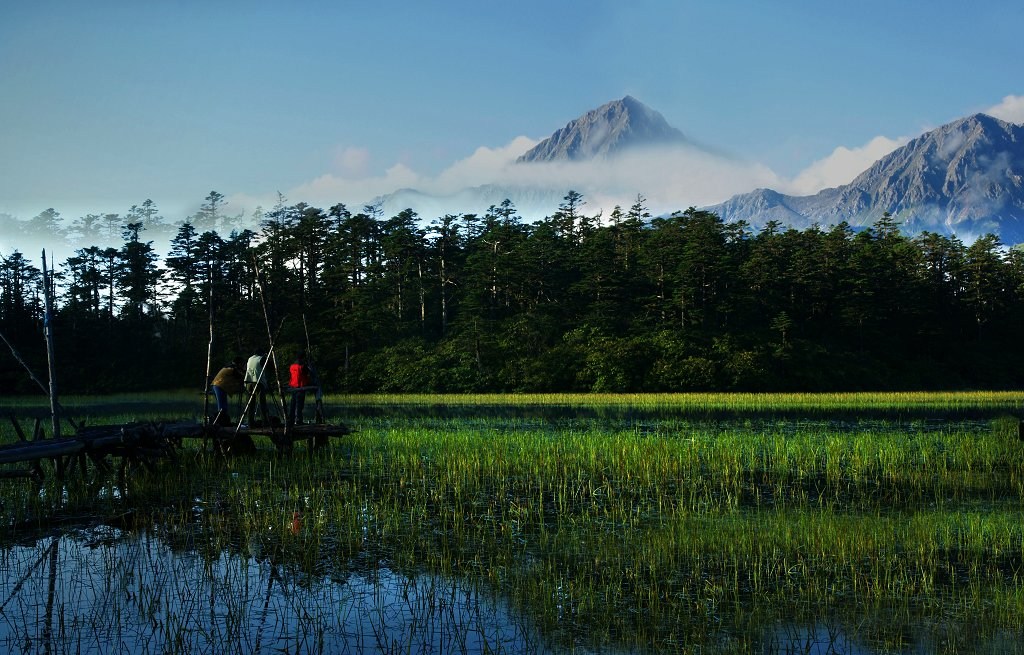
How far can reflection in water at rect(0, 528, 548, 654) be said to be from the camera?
745 centimetres

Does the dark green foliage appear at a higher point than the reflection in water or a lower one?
higher

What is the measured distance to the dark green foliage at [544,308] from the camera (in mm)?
69875

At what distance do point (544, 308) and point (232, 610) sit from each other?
227 feet

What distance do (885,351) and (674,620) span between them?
81720mm

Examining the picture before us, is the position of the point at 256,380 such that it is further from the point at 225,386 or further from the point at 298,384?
the point at 298,384

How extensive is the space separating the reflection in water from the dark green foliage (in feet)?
186

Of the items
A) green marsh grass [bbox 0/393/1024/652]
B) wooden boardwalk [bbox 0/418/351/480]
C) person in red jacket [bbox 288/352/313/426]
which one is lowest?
green marsh grass [bbox 0/393/1024/652]

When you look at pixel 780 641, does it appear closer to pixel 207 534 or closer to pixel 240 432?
pixel 207 534

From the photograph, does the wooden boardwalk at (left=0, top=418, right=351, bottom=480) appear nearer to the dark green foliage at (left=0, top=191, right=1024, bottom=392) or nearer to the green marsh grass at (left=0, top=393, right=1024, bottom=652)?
the green marsh grass at (left=0, top=393, right=1024, bottom=652)

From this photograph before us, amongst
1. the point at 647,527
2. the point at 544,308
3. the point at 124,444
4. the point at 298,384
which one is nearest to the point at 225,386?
the point at 298,384

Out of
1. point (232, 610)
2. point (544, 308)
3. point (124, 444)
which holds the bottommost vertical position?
point (232, 610)

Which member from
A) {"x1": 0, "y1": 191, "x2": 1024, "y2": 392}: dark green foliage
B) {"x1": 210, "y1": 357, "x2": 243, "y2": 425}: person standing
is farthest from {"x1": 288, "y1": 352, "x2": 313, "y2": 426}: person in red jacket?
{"x1": 0, "y1": 191, "x2": 1024, "y2": 392}: dark green foliage

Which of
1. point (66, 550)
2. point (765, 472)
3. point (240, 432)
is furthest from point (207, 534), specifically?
point (765, 472)

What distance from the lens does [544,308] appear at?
7712 centimetres
